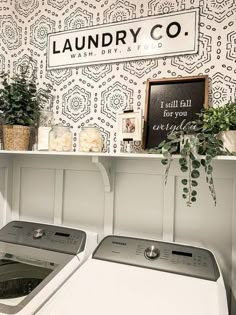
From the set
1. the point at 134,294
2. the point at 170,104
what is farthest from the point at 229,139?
the point at 134,294

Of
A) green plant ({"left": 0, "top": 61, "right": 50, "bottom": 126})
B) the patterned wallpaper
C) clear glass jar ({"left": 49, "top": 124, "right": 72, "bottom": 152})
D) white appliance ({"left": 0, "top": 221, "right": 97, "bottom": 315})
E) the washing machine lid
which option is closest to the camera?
the washing machine lid

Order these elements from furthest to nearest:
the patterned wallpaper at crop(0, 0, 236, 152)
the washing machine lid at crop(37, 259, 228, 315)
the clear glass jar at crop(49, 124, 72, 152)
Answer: the clear glass jar at crop(49, 124, 72, 152), the patterned wallpaper at crop(0, 0, 236, 152), the washing machine lid at crop(37, 259, 228, 315)

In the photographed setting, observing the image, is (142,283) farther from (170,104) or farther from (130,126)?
(170,104)

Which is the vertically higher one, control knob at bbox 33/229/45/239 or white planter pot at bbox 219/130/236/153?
white planter pot at bbox 219/130/236/153

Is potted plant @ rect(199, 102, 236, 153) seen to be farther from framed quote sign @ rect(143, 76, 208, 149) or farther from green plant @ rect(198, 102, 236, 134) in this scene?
framed quote sign @ rect(143, 76, 208, 149)

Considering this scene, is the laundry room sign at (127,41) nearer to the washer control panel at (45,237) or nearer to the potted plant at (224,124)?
the potted plant at (224,124)

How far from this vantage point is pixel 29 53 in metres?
1.83

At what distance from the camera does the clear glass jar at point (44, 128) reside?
1.59 metres

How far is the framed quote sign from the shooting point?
1392 mm

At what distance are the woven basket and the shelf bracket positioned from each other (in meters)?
0.50

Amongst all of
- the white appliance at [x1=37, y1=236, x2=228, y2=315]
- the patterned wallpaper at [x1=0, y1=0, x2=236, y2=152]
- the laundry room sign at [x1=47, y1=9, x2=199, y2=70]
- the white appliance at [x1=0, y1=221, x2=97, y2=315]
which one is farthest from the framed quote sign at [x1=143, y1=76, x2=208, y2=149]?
the white appliance at [x1=0, y1=221, x2=97, y2=315]

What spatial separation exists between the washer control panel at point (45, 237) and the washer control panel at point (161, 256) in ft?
0.49

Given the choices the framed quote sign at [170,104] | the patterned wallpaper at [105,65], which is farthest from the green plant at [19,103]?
the framed quote sign at [170,104]

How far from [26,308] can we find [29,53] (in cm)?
154
